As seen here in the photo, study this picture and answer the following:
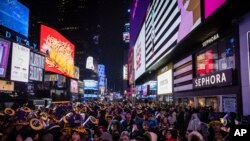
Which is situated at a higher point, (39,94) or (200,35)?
(200,35)

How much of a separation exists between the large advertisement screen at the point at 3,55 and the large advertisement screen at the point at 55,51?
74.7 feet

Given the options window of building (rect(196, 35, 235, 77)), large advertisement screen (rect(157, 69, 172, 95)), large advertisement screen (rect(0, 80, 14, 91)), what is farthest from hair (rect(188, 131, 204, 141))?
large advertisement screen (rect(157, 69, 172, 95))

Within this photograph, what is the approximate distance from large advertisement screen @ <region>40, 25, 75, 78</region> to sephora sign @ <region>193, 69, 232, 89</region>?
36.3m

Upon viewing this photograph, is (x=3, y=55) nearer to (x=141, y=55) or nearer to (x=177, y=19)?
(x=177, y=19)

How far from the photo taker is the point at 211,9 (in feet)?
65.2

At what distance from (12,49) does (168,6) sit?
58.9 feet

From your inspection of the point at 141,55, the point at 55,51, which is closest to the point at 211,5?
the point at 55,51

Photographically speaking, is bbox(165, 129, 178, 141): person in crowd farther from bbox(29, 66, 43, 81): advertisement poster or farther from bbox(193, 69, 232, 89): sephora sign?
bbox(29, 66, 43, 81): advertisement poster

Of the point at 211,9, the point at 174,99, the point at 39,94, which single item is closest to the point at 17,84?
the point at 39,94

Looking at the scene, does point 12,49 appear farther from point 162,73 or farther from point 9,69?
point 162,73

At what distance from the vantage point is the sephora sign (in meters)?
20.9

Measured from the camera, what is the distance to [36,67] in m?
44.3

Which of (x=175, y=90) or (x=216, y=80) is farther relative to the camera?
(x=175, y=90)

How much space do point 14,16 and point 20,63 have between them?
26.9ft
